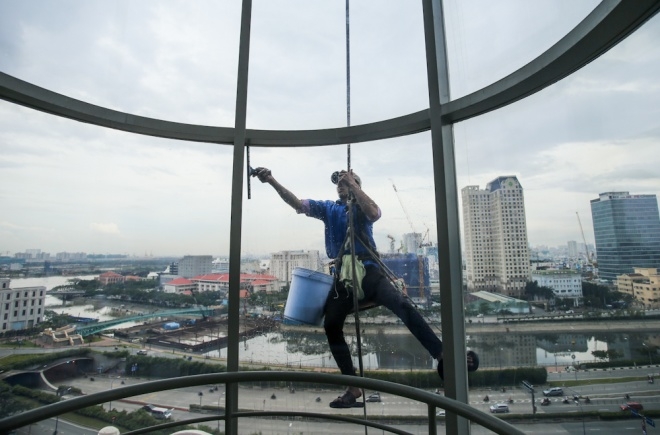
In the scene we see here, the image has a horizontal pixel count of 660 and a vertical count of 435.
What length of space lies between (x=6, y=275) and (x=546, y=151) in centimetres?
258

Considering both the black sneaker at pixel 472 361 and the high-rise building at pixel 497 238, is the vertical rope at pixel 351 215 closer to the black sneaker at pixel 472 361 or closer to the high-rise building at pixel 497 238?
the black sneaker at pixel 472 361

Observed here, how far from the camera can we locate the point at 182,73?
6.95 feet

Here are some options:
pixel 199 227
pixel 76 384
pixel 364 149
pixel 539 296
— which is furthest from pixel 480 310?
pixel 76 384

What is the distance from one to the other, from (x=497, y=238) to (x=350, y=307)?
2.94 ft

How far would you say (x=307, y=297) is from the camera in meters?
2.09

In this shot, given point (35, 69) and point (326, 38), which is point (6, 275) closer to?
point (35, 69)

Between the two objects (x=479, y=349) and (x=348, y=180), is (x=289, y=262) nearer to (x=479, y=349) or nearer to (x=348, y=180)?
(x=348, y=180)

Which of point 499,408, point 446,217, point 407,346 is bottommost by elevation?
point 499,408

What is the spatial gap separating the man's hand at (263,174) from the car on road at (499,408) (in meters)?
1.71

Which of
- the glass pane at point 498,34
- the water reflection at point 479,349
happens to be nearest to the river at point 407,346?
the water reflection at point 479,349

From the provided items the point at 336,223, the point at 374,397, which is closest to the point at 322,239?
the point at 336,223

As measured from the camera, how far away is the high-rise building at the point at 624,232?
1213 mm

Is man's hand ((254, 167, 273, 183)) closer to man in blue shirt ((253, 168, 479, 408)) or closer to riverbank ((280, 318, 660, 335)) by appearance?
man in blue shirt ((253, 168, 479, 408))

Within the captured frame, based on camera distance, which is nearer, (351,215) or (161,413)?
(161,413)
